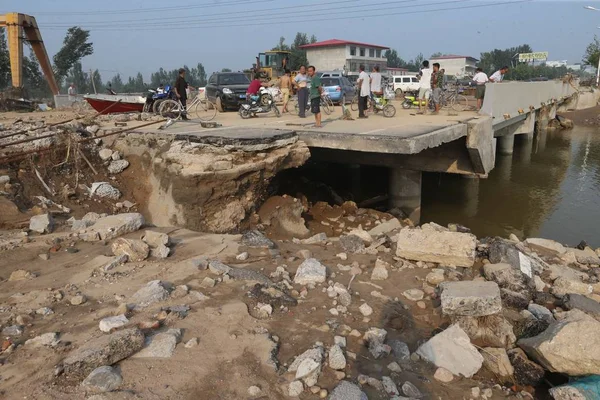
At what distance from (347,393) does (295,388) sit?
370mm

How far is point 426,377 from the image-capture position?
3.64 meters

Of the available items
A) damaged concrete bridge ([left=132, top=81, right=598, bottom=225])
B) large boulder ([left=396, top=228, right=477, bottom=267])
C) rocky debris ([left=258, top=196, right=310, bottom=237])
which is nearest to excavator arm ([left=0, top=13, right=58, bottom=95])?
damaged concrete bridge ([left=132, top=81, right=598, bottom=225])

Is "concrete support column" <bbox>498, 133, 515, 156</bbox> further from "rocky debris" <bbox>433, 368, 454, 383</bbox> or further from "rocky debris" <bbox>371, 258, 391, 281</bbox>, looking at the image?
"rocky debris" <bbox>433, 368, 454, 383</bbox>

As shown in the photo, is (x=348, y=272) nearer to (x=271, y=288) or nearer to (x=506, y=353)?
(x=271, y=288)

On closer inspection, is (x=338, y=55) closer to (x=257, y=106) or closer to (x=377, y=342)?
(x=257, y=106)

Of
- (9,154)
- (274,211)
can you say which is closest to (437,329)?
(274,211)

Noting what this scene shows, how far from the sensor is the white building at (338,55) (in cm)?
5659

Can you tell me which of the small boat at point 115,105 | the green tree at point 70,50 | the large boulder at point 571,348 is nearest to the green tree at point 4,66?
the green tree at point 70,50

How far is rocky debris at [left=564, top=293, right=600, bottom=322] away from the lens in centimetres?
486

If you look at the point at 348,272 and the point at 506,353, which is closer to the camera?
the point at 506,353

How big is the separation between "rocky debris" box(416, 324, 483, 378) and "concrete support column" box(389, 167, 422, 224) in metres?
8.09

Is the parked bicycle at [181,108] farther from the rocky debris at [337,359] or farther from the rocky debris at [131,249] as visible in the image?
the rocky debris at [337,359]

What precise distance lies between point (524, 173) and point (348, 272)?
51.4ft

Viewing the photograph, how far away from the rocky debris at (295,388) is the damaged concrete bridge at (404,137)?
17.9ft
